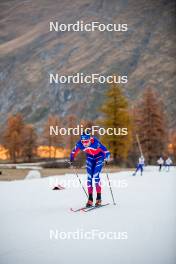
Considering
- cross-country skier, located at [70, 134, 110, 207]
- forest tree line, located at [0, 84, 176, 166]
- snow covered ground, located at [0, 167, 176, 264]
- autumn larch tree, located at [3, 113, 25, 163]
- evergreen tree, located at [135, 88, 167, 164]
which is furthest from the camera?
autumn larch tree, located at [3, 113, 25, 163]

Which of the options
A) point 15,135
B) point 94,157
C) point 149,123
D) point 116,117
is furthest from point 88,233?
point 15,135

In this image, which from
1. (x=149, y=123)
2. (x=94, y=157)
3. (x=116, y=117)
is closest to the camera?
(x=94, y=157)

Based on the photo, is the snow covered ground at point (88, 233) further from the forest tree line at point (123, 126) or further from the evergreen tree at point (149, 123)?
the evergreen tree at point (149, 123)

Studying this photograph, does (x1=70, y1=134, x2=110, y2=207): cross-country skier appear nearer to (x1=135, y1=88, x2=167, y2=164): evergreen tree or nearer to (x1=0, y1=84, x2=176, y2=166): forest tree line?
(x1=0, y1=84, x2=176, y2=166): forest tree line

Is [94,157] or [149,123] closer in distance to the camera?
[94,157]

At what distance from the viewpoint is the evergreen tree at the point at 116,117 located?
39312mm

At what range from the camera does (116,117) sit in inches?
1550

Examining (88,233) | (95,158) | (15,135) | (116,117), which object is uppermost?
(116,117)

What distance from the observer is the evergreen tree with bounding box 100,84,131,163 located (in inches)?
1548

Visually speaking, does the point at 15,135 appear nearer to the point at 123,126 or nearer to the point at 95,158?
the point at 123,126

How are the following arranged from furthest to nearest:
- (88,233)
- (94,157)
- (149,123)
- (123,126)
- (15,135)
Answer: (15,135) < (149,123) < (123,126) < (94,157) < (88,233)

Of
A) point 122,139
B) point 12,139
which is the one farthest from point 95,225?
point 12,139

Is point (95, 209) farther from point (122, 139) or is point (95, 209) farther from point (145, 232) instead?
point (122, 139)

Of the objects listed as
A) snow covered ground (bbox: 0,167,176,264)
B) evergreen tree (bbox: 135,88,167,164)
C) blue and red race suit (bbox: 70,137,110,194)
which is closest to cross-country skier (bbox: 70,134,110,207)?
blue and red race suit (bbox: 70,137,110,194)
